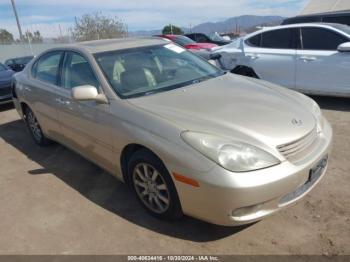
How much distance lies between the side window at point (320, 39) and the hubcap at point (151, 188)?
14.9 feet

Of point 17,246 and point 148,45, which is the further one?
point 148,45

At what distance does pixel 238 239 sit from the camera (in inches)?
117

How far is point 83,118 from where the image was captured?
384 centimetres

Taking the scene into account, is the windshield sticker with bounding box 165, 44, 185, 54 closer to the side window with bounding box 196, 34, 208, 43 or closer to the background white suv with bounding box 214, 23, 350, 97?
the background white suv with bounding box 214, 23, 350, 97

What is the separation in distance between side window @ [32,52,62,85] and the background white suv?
389 cm

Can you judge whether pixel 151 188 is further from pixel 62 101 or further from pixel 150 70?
pixel 62 101

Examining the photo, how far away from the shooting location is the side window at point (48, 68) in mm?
4523

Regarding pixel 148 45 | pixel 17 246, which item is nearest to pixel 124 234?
pixel 17 246

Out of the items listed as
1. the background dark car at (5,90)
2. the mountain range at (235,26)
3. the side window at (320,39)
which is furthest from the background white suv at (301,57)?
the mountain range at (235,26)

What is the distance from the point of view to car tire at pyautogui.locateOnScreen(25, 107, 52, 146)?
5374 millimetres

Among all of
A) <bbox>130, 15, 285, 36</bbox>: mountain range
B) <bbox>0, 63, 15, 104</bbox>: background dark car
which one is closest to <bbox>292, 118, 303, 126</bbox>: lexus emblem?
<bbox>0, 63, 15, 104</bbox>: background dark car

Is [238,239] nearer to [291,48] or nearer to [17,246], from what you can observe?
[17,246]

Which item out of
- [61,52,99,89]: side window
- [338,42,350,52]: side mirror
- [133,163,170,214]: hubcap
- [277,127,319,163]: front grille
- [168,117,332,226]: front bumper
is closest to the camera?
[168,117,332,226]: front bumper

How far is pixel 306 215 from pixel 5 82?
7.95m
